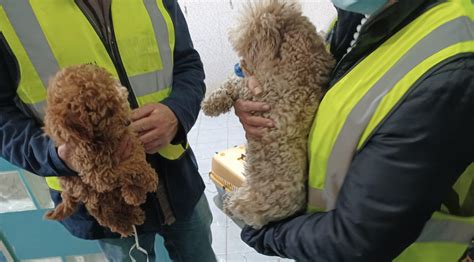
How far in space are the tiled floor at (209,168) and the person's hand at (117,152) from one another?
129 centimetres

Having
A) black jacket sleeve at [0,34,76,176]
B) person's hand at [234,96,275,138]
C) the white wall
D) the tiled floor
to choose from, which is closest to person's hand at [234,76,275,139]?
person's hand at [234,96,275,138]

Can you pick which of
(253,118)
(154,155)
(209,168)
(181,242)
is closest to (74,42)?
(154,155)

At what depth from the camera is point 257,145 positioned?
0.80 meters

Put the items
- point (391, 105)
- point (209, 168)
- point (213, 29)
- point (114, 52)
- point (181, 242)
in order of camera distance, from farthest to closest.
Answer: point (213, 29), point (209, 168), point (181, 242), point (114, 52), point (391, 105)

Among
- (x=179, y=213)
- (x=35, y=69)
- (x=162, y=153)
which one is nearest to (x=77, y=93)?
(x=35, y=69)

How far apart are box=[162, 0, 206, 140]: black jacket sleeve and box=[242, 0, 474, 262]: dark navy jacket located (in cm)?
43

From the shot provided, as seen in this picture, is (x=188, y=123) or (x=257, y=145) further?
(x=188, y=123)

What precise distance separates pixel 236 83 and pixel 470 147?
0.48 metres

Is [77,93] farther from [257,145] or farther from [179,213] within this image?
[179,213]

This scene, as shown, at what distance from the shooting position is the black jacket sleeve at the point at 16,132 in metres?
0.81

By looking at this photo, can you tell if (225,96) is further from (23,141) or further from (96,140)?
(23,141)

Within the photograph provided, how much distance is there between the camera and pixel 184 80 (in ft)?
3.47

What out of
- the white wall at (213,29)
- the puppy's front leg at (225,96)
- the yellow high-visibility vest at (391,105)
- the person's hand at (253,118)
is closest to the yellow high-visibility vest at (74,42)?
the puppy's front leg at (225,96)

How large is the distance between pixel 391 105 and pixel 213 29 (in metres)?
2.74
